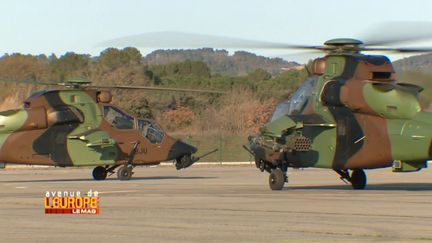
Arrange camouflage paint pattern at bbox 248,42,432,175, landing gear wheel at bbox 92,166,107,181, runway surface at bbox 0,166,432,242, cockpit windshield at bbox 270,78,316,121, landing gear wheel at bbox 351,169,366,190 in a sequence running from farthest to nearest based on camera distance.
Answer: landing gear wheel at bbox 92,166,107,181, landing gear wheel at bbox 351,169,366,190, cockpit windshield at bbox 270,78,316,121, camouflage paint pattern at bbox 248,42,432,175, runway surface at bbox 0,166,432,242

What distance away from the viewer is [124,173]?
35.0m

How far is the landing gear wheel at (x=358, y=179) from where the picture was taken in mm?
28016

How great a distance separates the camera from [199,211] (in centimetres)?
1942

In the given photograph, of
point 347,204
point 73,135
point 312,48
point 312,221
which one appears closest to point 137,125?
point 73,135

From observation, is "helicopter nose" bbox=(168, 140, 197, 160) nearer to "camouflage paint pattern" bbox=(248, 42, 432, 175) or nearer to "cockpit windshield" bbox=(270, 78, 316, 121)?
"cockpit windshield" bbox=(270, 78, 316, 121)

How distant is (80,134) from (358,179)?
431 inches

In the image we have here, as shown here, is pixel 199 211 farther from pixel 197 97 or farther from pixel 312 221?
pixel 197 97

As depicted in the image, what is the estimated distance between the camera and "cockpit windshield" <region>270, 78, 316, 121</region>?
27203mm

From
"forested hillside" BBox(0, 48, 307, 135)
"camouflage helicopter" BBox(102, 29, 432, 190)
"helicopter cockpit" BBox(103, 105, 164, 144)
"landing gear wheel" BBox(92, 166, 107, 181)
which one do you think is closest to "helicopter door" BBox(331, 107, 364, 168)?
"camouflage helicopter" BBox(102, 29, 432, 190)

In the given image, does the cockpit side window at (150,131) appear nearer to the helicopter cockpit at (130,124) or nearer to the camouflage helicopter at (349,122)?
the helicopter cockpit at (130,124)

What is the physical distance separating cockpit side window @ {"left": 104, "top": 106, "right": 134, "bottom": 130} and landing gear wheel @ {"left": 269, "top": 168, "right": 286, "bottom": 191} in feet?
31.9

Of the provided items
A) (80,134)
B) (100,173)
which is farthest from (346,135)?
(100,173)

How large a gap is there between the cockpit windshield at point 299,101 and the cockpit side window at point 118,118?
29.6 feet

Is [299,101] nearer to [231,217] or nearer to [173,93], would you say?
[231,217]
